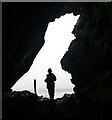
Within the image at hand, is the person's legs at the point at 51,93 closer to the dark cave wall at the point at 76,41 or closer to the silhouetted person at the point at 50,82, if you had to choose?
the silhouetted person at the point at 50,82

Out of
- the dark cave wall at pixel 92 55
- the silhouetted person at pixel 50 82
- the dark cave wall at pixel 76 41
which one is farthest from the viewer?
the dark cave wall at pixel 92 55

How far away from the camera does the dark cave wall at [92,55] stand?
56.4 feet

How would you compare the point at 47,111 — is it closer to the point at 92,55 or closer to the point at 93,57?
the point at 93,57

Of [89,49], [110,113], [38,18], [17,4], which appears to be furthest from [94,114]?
[17,4]

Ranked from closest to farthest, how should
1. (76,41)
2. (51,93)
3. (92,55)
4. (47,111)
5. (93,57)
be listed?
(47,111)
(51,93)
(93,57)
(92,55)
(76,41)

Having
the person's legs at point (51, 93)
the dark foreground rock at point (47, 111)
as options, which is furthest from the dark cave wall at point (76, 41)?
the person's legs at point (51, 93)

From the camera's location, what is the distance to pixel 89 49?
2169 cm

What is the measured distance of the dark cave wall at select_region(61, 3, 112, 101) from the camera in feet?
56.4

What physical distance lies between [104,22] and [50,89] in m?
8.55

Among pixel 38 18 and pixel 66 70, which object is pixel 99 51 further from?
pixel 66 70

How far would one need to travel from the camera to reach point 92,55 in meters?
21.0

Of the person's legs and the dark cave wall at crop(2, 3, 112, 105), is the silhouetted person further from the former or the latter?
the dark cave wall at crop(2, 3, 112, 105)

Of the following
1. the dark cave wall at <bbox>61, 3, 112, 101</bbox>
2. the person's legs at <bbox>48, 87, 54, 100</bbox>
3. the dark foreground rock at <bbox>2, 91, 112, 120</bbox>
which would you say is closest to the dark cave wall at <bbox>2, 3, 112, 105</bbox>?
the dark cave wall at <bbox>61, 3, 112, 101</bbox>

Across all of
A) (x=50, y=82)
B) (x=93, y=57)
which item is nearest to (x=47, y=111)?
(x=50, y=82)
